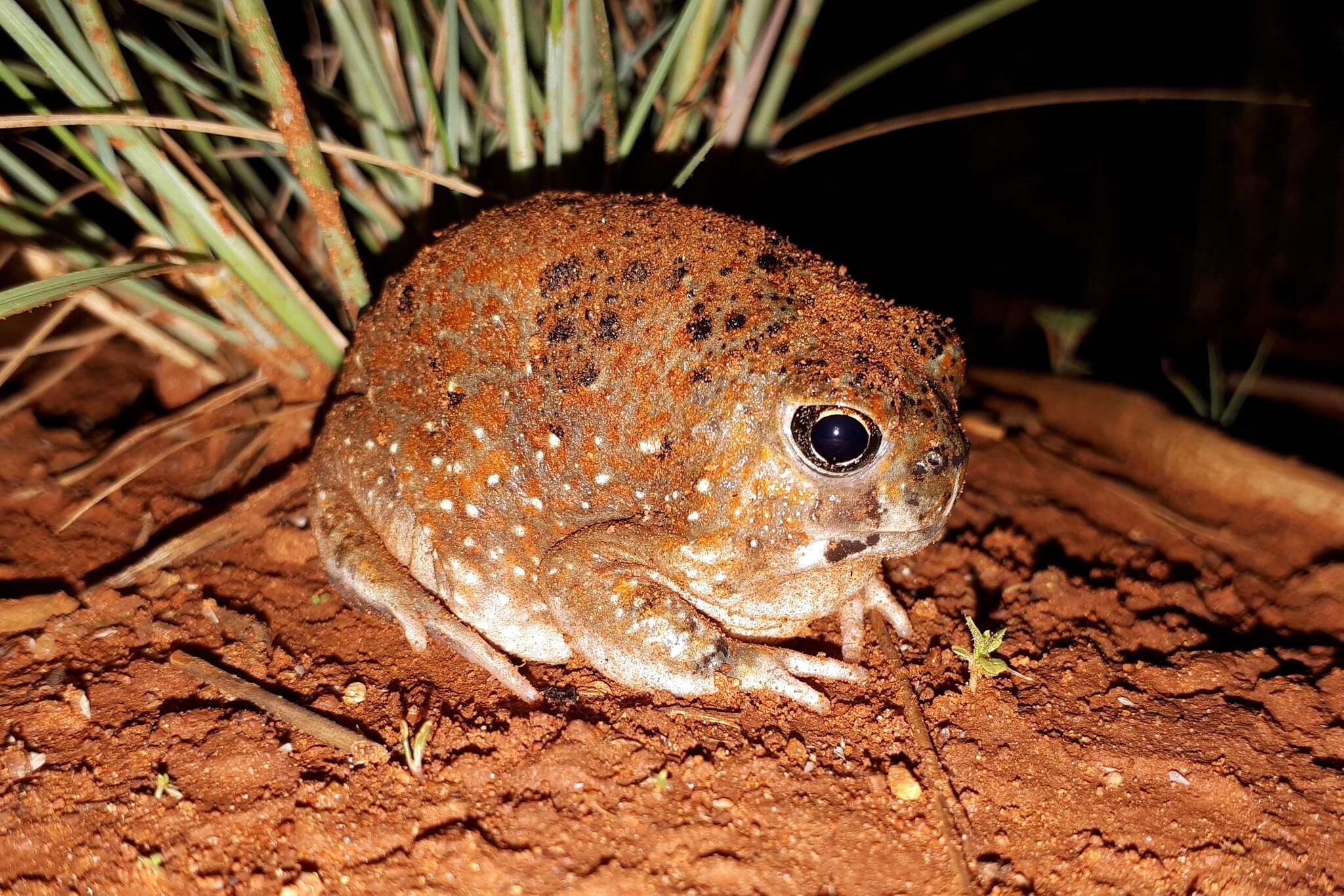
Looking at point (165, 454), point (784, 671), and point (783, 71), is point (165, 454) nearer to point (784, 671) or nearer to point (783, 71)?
point (784, 671)

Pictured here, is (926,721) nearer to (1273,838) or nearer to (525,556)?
(1273,838)

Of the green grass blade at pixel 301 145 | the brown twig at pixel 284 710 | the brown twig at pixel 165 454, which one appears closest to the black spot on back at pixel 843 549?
the brown twig at pixel 284 710

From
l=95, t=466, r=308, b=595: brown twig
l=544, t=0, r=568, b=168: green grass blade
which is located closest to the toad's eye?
l=544, t=0, r=568, b=168: green grass blade

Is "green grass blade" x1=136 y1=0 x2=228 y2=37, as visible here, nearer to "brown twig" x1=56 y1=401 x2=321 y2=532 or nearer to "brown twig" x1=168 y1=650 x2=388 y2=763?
"brown twig" x1=56 y1=401 x2=321 y2=532

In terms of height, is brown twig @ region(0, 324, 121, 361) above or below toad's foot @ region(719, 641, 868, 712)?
above

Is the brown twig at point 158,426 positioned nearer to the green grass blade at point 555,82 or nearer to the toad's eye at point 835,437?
the green grass blade at point 555,82

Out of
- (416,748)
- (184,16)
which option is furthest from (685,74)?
(416,748)
